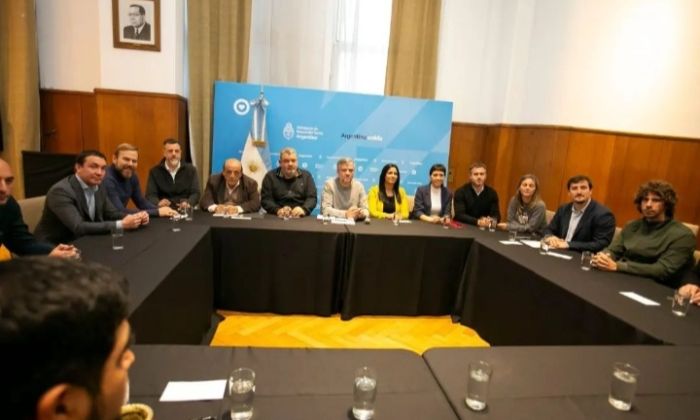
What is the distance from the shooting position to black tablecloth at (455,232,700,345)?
1662 mm

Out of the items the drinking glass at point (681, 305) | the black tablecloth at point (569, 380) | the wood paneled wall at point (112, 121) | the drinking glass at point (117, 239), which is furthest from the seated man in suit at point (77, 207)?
the drinking glass at point (681, 305)

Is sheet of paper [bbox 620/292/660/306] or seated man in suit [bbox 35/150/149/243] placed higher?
seated man in suit [bbox 35/150/149/243]

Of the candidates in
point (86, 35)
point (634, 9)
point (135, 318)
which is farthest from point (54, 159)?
point (634, 9)

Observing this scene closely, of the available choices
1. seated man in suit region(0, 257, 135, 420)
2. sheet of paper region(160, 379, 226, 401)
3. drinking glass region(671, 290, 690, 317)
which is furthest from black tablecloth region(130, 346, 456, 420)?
drinking glass region(671, 290, 690, 317)

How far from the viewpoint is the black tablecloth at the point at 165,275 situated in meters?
1.63

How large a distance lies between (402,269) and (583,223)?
4.35ft

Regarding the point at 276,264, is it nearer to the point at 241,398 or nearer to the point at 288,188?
the point at 288,188

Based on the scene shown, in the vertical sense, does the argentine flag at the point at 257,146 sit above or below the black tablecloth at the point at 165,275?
above

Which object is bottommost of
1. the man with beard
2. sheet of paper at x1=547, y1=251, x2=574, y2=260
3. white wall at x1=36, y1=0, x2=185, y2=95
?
sheet of paper at x1=547, y1=251, x2=574, y2=260

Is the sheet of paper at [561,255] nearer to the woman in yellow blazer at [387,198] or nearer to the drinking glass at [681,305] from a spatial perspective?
the drinking glass at [681,305]

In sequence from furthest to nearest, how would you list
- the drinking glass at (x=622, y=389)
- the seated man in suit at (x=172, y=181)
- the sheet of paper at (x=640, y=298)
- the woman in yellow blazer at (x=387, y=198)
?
1. the woman in yellow blazer at (x=387, y=198)
2. the seated man in suit at (x=172, y=181)
3. the sheet of paper at (x=640, y=298)
4. the drinking glass at (x=622, y=389)

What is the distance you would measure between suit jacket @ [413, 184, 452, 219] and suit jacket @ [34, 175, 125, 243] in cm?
244

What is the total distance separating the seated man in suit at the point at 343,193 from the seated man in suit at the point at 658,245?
6.20 ft

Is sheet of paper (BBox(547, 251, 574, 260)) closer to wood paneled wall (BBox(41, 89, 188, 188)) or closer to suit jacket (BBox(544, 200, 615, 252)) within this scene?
suit jacket (BBox(544, 200, 615, 252))
